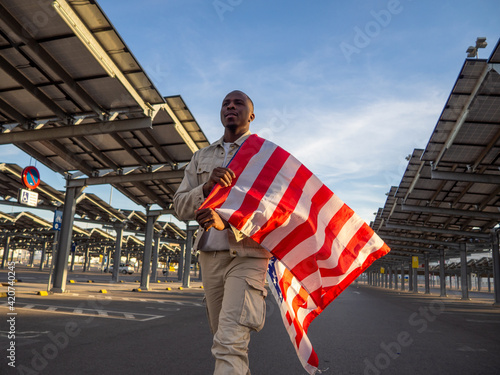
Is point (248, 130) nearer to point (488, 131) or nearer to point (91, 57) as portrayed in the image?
point (91, 57)

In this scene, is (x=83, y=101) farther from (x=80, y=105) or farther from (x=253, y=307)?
(x=253, y=307)

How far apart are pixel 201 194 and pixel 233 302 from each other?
0.73 meters

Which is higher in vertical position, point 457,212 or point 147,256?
point 457,212

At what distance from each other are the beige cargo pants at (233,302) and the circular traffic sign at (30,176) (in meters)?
13.0

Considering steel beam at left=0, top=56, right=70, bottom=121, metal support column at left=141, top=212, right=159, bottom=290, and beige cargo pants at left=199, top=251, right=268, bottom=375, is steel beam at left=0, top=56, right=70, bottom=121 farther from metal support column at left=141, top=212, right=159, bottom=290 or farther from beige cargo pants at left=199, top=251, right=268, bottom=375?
metal support column at left=141, top=212, right=159, bottom=290

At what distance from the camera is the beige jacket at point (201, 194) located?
2664 millimetres

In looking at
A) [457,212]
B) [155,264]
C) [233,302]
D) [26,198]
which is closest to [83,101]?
[26,198]

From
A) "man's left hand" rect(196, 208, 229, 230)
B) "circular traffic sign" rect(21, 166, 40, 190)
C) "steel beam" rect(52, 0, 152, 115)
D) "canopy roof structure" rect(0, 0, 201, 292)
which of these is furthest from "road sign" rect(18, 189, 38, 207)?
"man's left hand" rect(196, 208, 229, 230)

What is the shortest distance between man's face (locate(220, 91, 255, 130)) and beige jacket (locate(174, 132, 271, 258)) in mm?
126

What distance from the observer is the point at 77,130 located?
489 inches

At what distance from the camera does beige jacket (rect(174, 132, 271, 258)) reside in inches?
105

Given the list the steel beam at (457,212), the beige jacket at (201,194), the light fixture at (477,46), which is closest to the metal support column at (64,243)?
the light fixture at (477,46)

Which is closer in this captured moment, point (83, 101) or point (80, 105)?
point (83, 101)

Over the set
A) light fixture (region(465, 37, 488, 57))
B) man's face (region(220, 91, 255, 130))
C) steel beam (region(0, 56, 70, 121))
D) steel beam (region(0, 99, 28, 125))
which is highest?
light fixture (region(465, 37, 488, 57))
